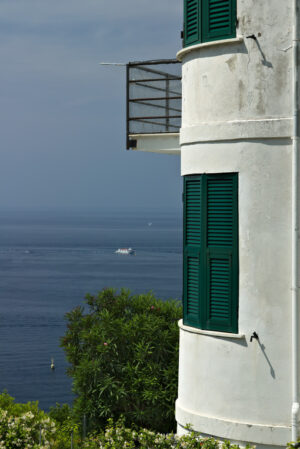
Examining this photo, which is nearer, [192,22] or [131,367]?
[192,22]

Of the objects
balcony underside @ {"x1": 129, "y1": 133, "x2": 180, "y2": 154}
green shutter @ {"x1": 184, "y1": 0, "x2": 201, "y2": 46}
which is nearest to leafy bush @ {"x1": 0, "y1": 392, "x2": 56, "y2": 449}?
balcony underside @ {"x1": 129, "y1": 133, "x2": 180, "y2": 154}

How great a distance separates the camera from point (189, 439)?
9.88 meters

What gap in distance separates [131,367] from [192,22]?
7157 millimetres

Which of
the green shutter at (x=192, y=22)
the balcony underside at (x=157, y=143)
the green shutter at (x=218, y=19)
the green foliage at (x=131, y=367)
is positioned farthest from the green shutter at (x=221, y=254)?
the green foliage at (x=131, y=367)

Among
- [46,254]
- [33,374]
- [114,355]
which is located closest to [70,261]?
[46,254]

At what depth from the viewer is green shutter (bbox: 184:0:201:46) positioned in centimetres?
1112

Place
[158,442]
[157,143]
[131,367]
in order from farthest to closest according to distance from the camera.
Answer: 1. [131,367]
2. [157,143]
3. [158,442]

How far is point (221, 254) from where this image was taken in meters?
10.8

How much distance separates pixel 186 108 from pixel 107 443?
4659mm

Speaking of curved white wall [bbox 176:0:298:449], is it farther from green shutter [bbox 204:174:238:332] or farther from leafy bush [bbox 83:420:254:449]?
leafy bush [bbox 83:420:254:449]

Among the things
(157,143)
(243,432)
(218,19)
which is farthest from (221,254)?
(157,143)

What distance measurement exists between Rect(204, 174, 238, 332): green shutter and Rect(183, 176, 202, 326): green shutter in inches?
8.0

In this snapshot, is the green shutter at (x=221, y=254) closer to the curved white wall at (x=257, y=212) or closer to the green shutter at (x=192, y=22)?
the curved white wall at (x=257, y=212)

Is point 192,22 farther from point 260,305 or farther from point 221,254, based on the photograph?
point 260,305
